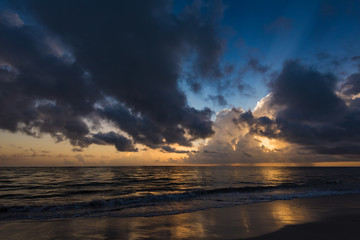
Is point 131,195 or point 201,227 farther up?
point 201,227

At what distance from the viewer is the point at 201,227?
9.80 meters

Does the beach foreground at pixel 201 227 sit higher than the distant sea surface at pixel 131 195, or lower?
higher

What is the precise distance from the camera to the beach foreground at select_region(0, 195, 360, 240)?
28.3ft

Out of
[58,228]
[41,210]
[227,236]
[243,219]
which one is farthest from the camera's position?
[41,210]

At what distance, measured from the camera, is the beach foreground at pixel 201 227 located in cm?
862

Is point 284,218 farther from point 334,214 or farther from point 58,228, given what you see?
point 58,228

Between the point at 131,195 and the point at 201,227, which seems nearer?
the point at 201,227

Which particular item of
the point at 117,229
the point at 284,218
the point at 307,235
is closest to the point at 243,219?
the point at 284,218

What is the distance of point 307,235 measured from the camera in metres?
8.56

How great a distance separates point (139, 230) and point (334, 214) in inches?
479

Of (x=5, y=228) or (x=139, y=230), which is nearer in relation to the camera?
(x=139, y=230)

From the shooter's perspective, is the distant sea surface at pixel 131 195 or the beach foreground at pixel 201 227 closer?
the beach foreground at pixel 201 227

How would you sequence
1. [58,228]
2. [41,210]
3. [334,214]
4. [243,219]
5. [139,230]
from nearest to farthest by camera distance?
[139,230] → [58,228] → [243,219] → [334,214] → [41,210]

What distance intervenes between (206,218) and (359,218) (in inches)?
348
